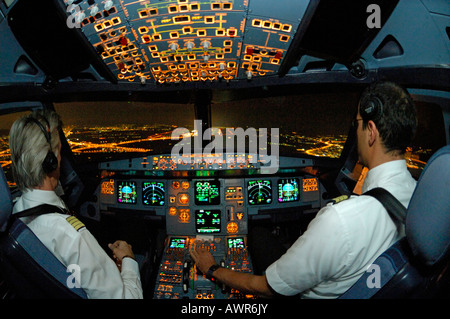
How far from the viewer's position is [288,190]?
280cm

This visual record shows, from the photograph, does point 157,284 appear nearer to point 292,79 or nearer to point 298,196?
point 298,196

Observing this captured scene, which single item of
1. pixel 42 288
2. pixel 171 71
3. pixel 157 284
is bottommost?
pixel 157 284

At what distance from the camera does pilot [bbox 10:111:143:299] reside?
1.00 metres

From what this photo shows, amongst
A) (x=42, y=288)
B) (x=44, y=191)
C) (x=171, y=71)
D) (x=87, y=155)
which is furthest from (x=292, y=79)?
(x=87, y=155)

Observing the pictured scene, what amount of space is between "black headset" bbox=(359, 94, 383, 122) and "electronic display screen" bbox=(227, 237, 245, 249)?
1951mm

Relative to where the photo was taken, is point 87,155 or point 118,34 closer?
point 118,34

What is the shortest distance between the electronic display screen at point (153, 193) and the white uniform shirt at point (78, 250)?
1644 mm

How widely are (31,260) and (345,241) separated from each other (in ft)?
3.86

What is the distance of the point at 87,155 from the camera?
9.68 feet

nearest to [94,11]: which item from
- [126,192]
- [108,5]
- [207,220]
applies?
[108,5]

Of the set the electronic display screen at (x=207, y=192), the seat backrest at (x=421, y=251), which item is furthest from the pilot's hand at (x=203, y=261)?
the seat backrest at (x=421, y=251)

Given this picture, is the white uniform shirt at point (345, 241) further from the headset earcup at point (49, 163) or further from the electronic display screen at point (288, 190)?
the electronic display screen at point (288, 190)
